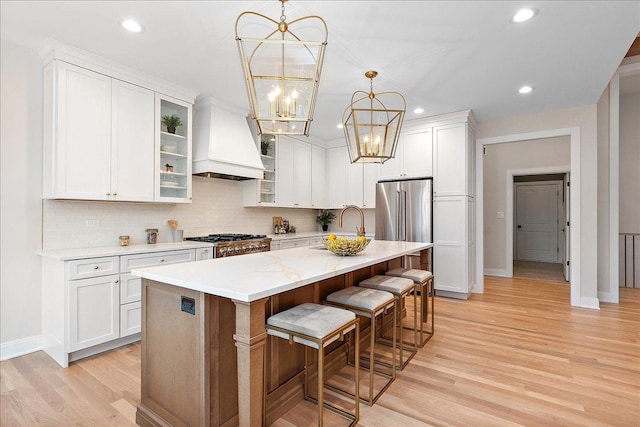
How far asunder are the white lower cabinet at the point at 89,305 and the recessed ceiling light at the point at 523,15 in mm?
3648

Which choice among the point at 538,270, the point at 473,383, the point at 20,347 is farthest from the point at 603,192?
the point at 20,347

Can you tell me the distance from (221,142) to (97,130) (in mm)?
1334

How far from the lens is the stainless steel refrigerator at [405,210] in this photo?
15.9 feet

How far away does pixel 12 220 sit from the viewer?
2801mm

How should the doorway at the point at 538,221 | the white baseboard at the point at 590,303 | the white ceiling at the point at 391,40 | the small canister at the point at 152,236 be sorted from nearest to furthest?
the white ceiling at the point at 391,40 < the small canister at the point at 152,236 < the white baseboard at the point at 590,303 < the doorway at the point at 538,221

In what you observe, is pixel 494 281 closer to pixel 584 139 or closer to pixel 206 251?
pixel 584 139

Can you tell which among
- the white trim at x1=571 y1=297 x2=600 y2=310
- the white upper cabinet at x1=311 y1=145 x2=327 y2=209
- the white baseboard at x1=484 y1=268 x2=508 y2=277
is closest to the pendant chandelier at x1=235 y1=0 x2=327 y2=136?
the white upper cabinet at x1=311 y1=145 x2=327 y2=209

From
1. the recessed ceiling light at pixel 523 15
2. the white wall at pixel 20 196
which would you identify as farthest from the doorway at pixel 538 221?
the white wall at pixel 20 196

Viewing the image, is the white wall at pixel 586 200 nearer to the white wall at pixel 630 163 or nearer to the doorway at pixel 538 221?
the white wall at pixel 630 163

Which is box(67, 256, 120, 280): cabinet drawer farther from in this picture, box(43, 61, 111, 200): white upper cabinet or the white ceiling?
the white ceiling

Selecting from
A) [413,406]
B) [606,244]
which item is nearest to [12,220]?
[413,406]

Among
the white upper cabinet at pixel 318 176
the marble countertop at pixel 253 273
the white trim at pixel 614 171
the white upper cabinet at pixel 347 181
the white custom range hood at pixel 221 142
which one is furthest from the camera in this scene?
the white upper cabinet at pixel 318 176

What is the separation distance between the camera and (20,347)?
281cm

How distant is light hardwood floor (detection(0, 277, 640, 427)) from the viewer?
197cm
